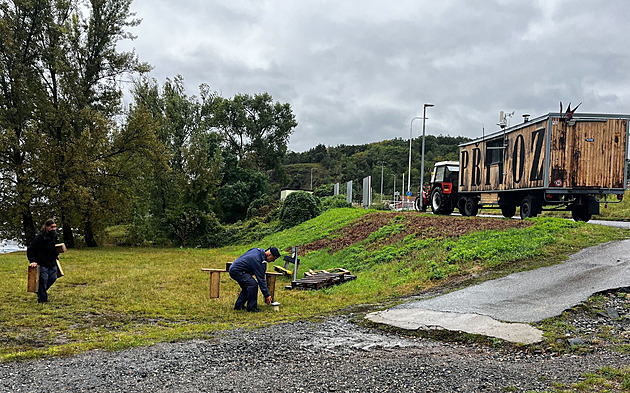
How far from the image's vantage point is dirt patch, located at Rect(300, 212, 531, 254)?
48.1ft

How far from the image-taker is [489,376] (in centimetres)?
514

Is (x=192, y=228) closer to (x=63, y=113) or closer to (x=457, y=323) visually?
(x=63, y=113)

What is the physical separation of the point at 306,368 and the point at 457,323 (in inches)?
113

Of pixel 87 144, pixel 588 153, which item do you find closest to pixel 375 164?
pixel 87 144

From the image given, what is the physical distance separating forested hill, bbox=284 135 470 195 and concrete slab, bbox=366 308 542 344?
79.3m

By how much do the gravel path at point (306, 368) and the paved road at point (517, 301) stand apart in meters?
0.71

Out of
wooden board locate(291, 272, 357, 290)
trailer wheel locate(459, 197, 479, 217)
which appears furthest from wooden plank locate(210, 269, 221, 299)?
trailer wheel locate(459, 197, 479, 217)

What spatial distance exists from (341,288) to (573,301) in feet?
19.2

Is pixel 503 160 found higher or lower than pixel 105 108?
lower

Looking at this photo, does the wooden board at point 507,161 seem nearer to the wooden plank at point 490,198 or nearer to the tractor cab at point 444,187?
the wooden plank at point 490,198

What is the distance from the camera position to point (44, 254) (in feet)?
34.8

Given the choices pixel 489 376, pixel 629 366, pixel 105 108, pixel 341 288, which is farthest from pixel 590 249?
pixel 105 108

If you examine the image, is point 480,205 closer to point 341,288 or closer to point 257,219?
point 341,288

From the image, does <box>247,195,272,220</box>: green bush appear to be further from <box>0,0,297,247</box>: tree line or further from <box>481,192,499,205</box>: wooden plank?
<box>481,192,499,205</box>: wooden plank
